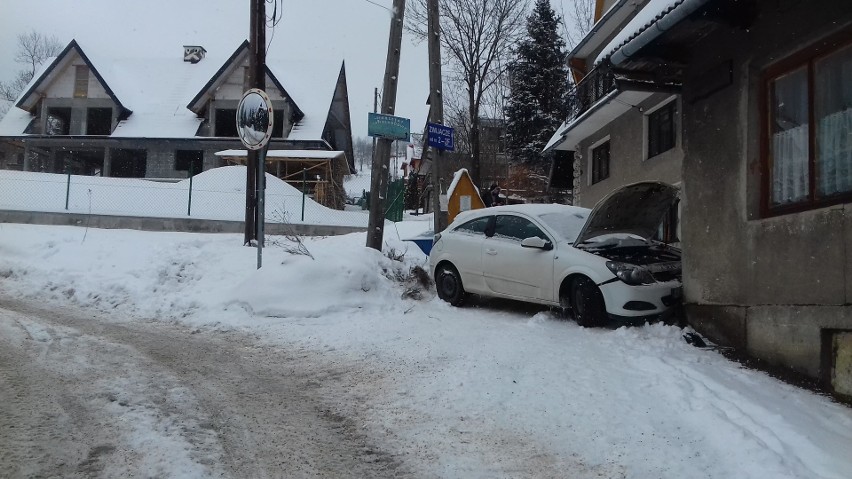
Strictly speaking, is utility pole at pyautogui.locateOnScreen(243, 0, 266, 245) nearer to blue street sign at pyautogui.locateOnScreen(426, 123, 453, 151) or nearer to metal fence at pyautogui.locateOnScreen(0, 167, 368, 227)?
blue street sign at pyautogui.locateOnScreen(426, 123, 453, 151)

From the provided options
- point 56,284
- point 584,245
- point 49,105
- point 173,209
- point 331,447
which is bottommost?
point 331,447

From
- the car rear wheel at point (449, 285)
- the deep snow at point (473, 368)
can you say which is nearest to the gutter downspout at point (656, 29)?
the deep snow at point (473, 368)

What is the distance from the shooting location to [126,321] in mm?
7078

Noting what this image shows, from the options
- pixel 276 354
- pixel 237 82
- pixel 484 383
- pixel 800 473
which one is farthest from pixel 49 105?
pixel 800 473

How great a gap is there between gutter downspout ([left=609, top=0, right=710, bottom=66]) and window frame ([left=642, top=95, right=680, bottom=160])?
563 cm

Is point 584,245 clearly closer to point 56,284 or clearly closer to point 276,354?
point 276,354

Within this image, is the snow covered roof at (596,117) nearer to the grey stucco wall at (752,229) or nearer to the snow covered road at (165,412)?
the grey stucco wall at (752,229)

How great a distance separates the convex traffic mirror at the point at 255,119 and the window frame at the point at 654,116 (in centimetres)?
760

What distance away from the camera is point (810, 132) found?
492 centimetres

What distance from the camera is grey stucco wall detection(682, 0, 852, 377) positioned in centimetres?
448

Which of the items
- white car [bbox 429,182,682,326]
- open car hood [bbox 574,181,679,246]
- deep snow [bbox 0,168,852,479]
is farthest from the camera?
open car hood [bbox 574,181,679,246]

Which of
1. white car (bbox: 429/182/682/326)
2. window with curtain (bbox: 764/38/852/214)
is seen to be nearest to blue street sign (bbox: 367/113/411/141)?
white car (bbox: 429/182/682/326)

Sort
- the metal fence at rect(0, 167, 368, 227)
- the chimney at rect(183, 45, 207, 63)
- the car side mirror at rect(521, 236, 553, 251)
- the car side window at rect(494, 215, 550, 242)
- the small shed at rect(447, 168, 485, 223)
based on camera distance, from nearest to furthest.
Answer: the car side mirror at rect(521, 236, 553, 251) < the car side window at rect(494, 215, 550, 242) < the small shed at rect(447, 168, 485, 223) < the metal fence at rect(0, 167, 368, 227) < the chimney at rect(183, 45, 207, 63)

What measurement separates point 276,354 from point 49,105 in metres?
32.2
